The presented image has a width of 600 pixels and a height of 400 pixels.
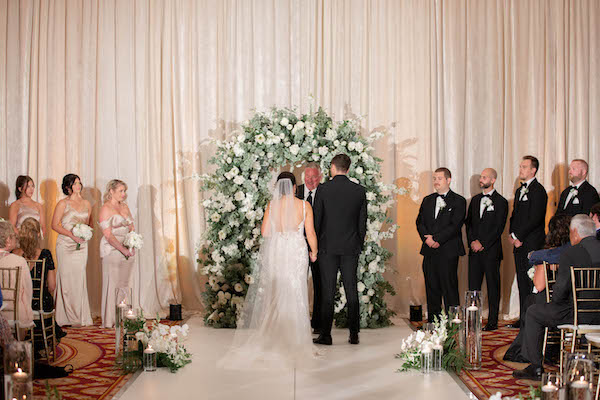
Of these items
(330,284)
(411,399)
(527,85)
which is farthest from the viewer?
(527,85)

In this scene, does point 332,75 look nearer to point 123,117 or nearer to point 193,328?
point 123,117

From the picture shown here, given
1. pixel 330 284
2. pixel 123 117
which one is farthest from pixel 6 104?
pixel 330 284

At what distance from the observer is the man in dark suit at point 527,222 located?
8.86 m

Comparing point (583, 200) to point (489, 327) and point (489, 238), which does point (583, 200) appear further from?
point (489, 327)

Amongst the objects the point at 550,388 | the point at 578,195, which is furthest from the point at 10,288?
the point at 578,195

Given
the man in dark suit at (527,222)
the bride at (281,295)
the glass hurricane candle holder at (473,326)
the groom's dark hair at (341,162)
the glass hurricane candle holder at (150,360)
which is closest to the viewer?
the glass hurricane candle holder at (150,360)

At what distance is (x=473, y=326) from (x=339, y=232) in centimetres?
174

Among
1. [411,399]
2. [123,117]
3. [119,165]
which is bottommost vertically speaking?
[411,399]

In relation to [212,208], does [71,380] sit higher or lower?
lower

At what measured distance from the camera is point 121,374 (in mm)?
6453

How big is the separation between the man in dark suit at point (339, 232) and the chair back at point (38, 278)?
268cm

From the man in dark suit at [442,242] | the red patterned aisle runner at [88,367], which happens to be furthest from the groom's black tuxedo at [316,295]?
the red patterned aisle runner at [88,367]

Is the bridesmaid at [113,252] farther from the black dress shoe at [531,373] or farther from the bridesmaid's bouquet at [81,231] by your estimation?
the black dress shoe at [531,373]

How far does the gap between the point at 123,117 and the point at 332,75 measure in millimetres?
2960
